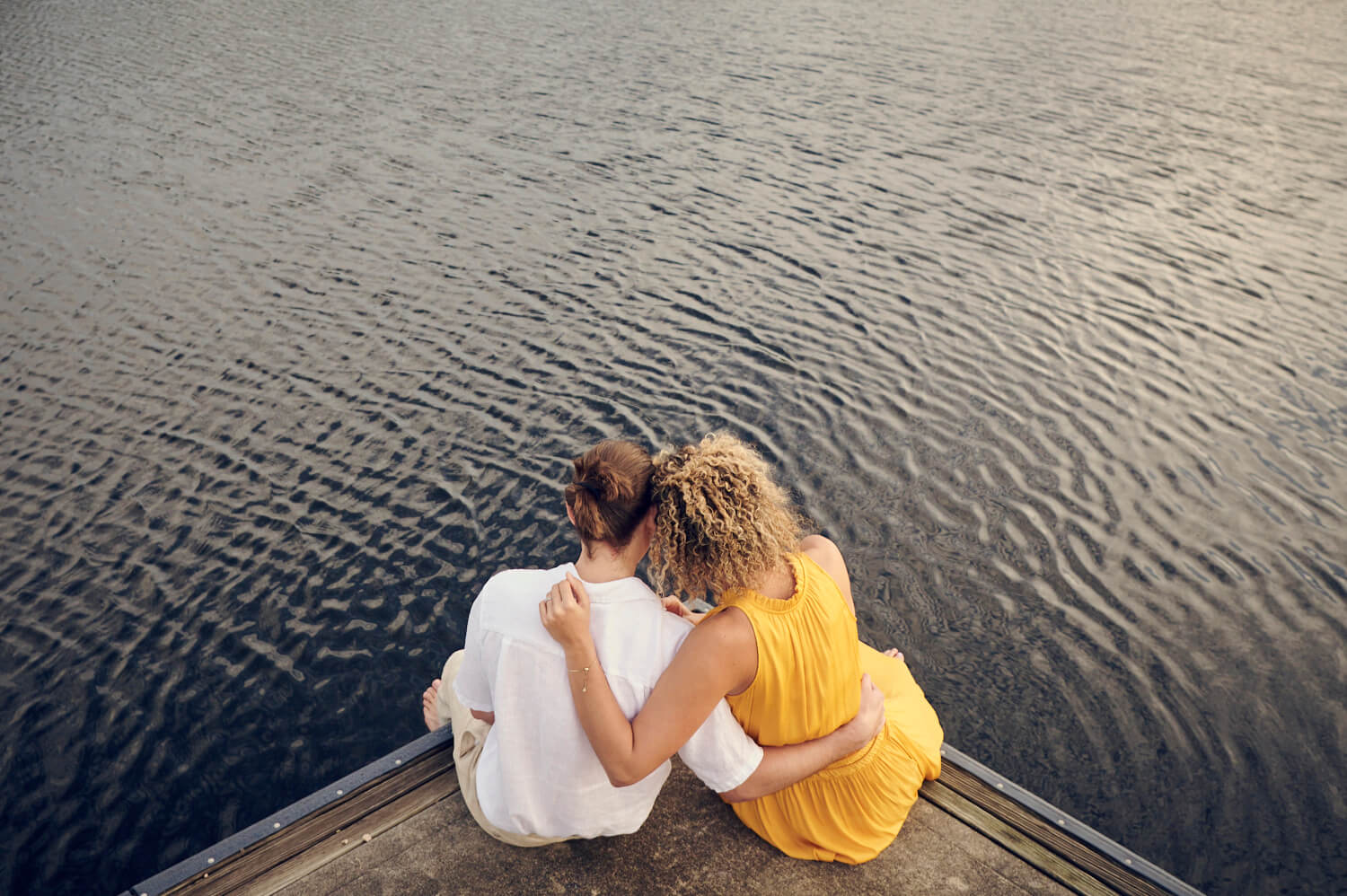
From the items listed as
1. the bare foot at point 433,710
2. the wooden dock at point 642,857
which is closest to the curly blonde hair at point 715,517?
the wooden dock at point 642,857


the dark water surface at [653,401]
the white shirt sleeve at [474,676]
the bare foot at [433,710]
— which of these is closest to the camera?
the white shirt sleeve at [474,676]

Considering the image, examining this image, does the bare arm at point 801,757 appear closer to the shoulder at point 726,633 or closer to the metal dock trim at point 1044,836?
the shoulder at point 726,633

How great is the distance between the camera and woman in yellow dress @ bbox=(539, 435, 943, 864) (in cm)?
286

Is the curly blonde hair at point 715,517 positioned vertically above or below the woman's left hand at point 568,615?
above

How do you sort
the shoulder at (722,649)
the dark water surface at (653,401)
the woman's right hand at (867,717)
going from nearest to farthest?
the shoulder at (722,649) < the woman's right hand at (867,717) < the dark water surface at (653,401)

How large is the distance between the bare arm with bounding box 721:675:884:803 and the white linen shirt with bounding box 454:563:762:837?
88 millimetres

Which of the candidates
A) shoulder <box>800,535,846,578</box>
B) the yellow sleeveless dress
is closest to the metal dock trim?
the yellow sleeveless dress

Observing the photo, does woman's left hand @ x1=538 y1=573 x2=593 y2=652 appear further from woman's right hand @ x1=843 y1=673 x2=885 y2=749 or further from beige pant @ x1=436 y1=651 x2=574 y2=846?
woman's right hand @ x1=843 y1=673 x2=885 y2=749

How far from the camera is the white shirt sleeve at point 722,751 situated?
10.1ft

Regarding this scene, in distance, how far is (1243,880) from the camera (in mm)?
4945

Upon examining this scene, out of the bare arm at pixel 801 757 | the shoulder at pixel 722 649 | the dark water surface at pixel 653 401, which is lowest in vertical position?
the dark water surface at pixel 653 401

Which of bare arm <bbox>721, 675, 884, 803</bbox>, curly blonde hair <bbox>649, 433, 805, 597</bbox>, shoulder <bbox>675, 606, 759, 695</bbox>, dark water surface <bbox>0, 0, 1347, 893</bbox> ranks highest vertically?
curly blonde hair <bbox>649, 433, 805, 597</bbox>

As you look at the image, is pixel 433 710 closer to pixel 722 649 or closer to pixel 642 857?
pixel 642 857

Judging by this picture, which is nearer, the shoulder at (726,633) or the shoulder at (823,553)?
the shoulder at (726,633)
